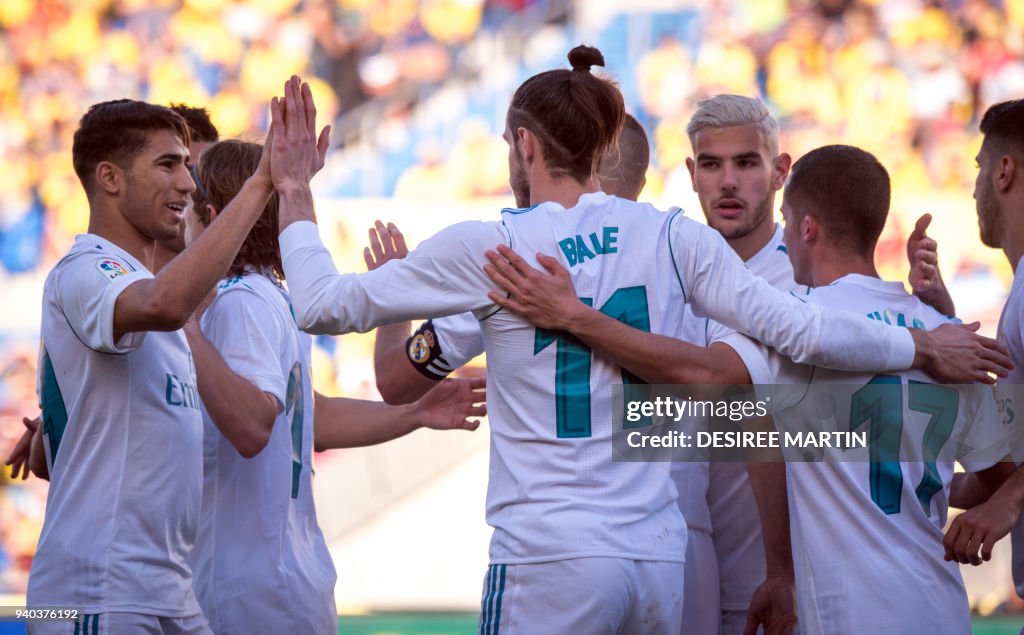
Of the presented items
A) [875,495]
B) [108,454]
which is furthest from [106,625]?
[875,495]

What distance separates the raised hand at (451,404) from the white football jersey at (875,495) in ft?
3.64

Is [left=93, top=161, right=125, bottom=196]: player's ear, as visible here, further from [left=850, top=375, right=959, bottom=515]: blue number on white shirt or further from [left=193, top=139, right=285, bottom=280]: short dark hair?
[left=850, top=375, right=959, bottom=515]: blue number on white shirt

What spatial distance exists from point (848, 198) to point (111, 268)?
1.99 metres

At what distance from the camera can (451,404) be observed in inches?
157

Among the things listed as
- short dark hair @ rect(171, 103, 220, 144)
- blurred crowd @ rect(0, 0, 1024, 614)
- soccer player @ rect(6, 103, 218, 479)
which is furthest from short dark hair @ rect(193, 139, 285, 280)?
blurred crowd @ rect(0, 0, 1024, 614)

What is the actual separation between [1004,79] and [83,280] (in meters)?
11.1

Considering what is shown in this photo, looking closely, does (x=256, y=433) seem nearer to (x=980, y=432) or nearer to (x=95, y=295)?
(x=95, y=295)

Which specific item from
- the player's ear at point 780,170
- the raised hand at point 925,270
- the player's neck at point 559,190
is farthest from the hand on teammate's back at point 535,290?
the player's ear at point 780,170

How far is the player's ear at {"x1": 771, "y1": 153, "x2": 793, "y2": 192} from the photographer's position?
15.0ft

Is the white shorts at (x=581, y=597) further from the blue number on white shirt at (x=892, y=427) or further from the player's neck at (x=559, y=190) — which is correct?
the player's neck at (x=559, y=190)

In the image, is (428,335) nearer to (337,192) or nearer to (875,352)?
(875,352)

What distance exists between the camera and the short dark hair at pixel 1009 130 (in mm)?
3541

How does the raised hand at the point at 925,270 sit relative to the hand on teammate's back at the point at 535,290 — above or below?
above

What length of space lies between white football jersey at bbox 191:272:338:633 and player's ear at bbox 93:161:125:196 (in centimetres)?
51
